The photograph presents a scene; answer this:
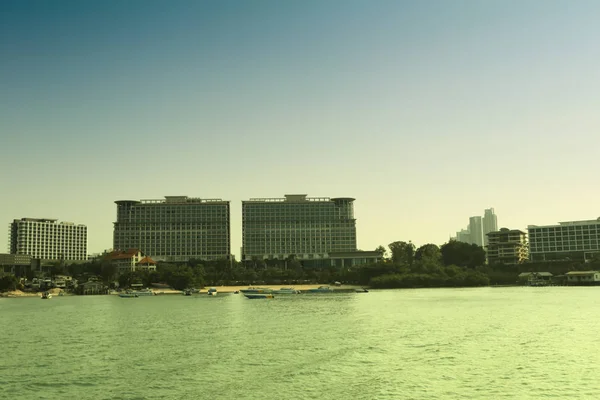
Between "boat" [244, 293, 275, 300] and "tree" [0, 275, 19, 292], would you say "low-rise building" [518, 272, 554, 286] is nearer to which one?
"boat" [244, 293, 275, 300]

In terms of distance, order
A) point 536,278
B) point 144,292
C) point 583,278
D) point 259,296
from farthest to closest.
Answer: point 536,278
point 583,278
point 144,292
point 259,296

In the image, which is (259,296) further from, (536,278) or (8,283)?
(536,278)

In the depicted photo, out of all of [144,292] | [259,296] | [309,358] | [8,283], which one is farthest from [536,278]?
[309,358]

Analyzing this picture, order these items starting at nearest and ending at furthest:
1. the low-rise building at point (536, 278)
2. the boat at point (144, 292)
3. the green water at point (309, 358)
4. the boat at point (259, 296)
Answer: the green water at point (309, 358) < the boat at point (259, 296) < the boat at point (144, 292) < the low-rise building at point (536, 278)

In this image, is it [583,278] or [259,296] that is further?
[583,278]

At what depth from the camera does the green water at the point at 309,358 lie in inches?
1355

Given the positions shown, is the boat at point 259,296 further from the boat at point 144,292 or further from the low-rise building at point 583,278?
the low-rise building at point 583,278

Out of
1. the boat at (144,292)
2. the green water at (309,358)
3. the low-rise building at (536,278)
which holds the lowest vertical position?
the green water at (309,358)

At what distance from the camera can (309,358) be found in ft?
143

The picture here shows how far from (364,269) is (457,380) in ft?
503

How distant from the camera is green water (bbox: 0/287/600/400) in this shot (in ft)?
113

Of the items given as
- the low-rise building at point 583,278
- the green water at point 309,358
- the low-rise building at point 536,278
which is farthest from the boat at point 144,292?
the low-rise building at point 583,278

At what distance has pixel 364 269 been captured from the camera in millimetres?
188750

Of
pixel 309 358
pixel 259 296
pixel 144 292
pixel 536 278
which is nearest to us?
pixel 309 358
